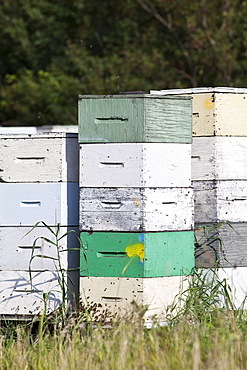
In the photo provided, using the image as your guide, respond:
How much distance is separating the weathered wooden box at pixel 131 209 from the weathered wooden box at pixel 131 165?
0.16 ft

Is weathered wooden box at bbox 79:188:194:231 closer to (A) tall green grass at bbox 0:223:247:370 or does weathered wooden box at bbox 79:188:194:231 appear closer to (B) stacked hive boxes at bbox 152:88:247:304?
(B) stacked hive boxes at bbox 152:88:247:304

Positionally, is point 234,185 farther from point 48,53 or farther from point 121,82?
point 48,53

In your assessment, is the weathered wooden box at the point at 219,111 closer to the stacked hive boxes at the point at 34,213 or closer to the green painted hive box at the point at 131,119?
the green painted hive box at the point at 131,119

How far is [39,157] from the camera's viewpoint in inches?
192

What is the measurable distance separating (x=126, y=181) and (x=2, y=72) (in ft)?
52.2

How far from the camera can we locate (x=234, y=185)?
510 cm

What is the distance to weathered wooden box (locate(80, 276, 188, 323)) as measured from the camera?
15.1 feet

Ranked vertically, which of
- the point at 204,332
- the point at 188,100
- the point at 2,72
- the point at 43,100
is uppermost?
the point at 2,72

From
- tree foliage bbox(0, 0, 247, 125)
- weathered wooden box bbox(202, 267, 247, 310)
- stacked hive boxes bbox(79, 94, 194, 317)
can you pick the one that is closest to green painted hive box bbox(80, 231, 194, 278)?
stacked hive boxes bbox(79, 94, 194, 317)

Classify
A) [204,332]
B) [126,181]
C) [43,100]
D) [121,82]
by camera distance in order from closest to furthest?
[204,332], [126,181], [121,82], [43,100]

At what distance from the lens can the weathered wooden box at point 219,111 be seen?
5.05 metres

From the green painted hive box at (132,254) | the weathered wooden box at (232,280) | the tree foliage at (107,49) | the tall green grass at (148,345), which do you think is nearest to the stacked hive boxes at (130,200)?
the green painted hive box at (132,254)

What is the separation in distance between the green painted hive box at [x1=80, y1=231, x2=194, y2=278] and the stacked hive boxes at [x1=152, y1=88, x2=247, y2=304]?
38cm

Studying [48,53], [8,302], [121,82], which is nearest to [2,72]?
[48,53]
